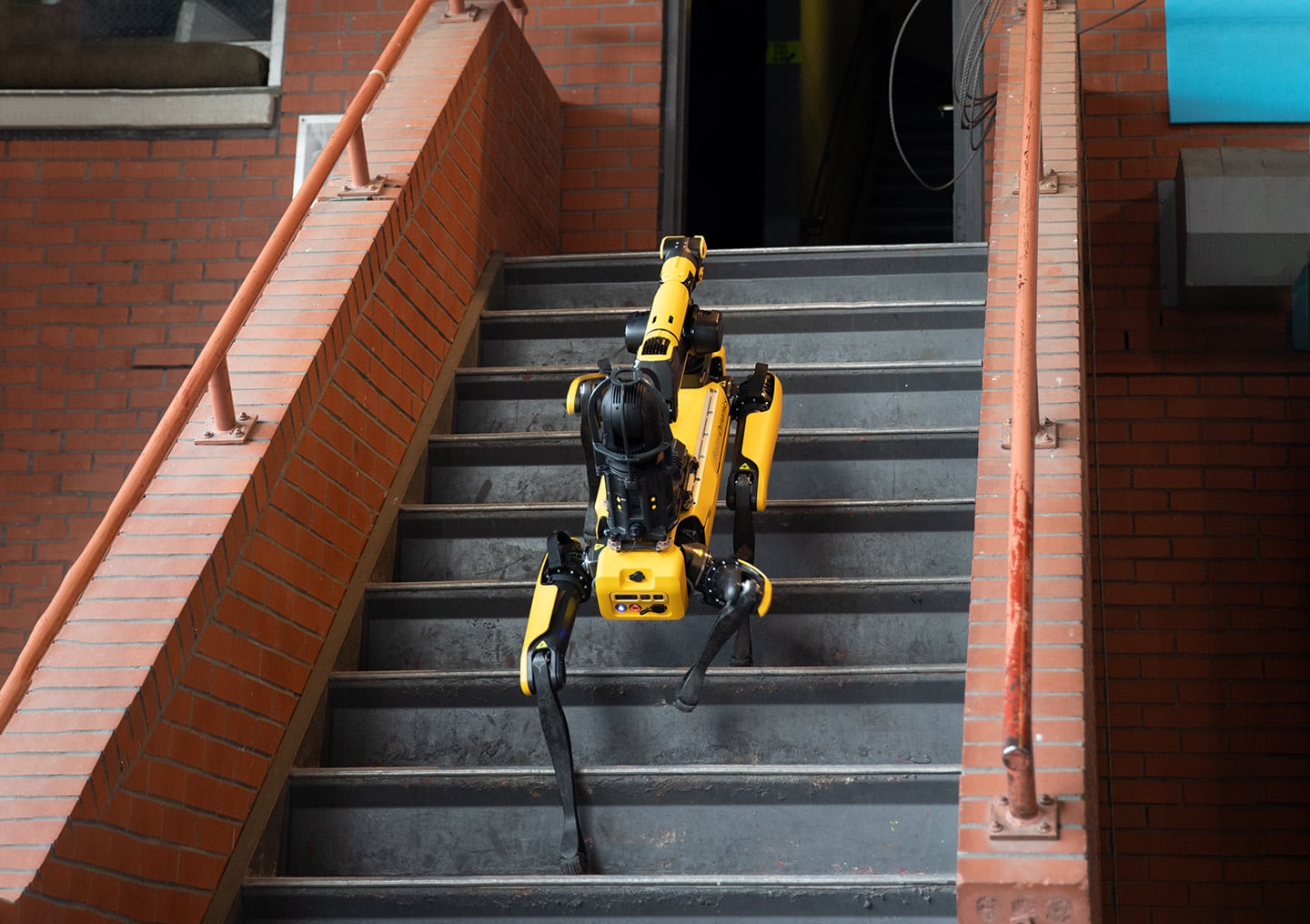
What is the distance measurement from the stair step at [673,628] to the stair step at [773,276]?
168cm

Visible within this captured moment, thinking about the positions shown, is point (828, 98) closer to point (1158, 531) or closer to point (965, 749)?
point (1158, 531)

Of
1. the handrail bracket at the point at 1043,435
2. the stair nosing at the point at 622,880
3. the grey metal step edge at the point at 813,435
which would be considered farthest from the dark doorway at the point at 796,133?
the stair nosing at the point at 622,880

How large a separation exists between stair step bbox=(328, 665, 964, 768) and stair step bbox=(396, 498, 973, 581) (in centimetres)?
54

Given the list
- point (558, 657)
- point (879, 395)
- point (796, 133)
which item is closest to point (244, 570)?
point (558, 657)

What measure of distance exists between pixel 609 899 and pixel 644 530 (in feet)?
2.83

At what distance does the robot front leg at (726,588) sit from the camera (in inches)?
144

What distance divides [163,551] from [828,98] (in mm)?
8695

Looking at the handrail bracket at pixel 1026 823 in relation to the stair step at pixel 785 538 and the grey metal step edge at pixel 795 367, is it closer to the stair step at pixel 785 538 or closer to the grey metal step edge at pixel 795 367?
the stair step at pixel 785 538

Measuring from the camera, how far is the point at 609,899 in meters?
3.46

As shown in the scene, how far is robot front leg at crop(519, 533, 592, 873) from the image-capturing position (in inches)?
141

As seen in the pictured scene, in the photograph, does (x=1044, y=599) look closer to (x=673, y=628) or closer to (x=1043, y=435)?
(x=1043, y=435)

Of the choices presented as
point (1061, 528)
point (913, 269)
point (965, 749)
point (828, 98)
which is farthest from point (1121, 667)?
point (828, 98)

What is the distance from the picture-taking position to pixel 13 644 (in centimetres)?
636

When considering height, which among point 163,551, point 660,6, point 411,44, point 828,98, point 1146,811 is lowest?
point 1146,811
